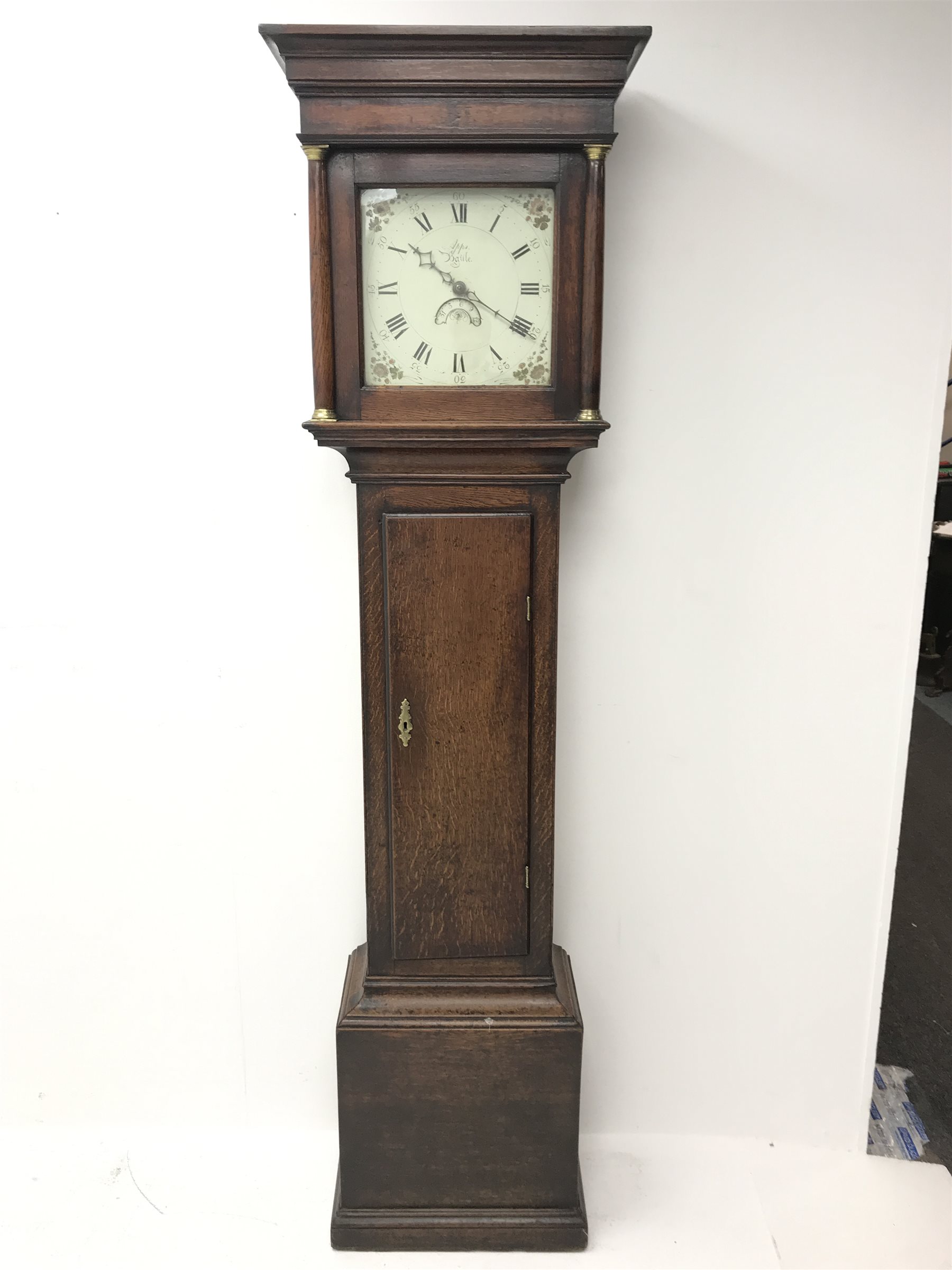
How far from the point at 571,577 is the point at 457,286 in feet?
1.55

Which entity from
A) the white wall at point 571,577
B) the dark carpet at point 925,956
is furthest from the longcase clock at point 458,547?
the dark carpet at point 925,956

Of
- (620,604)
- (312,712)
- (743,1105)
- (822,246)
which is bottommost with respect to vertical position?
(743,1105)

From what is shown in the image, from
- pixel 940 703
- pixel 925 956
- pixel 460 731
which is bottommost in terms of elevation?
pixel 925 956

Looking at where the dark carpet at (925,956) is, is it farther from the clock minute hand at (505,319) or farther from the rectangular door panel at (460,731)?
the clock minute hand at (505,319)

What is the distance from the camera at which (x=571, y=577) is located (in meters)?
1.43

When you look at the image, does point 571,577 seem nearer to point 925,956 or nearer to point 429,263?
point 429,263

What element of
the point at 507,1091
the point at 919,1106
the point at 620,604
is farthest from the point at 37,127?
the point at 919,1106

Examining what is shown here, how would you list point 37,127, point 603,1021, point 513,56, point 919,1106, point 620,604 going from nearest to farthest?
point 513,56 < point 37,127 < point 620,604 < point 603,1021 < point 919,1106

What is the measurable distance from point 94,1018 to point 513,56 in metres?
1.62

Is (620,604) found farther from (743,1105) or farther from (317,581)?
(743,1105)

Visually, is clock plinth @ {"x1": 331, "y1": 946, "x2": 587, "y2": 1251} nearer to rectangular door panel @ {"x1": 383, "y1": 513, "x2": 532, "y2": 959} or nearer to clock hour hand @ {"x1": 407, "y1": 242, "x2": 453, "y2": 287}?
rectangular door panel @ {"x1": 383, "y1": 513, "x2": 532, "y2": 959}

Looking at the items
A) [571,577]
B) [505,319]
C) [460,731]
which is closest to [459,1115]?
[460,731]

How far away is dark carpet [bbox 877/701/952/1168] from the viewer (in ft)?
6.14

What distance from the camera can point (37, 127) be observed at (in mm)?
1327
